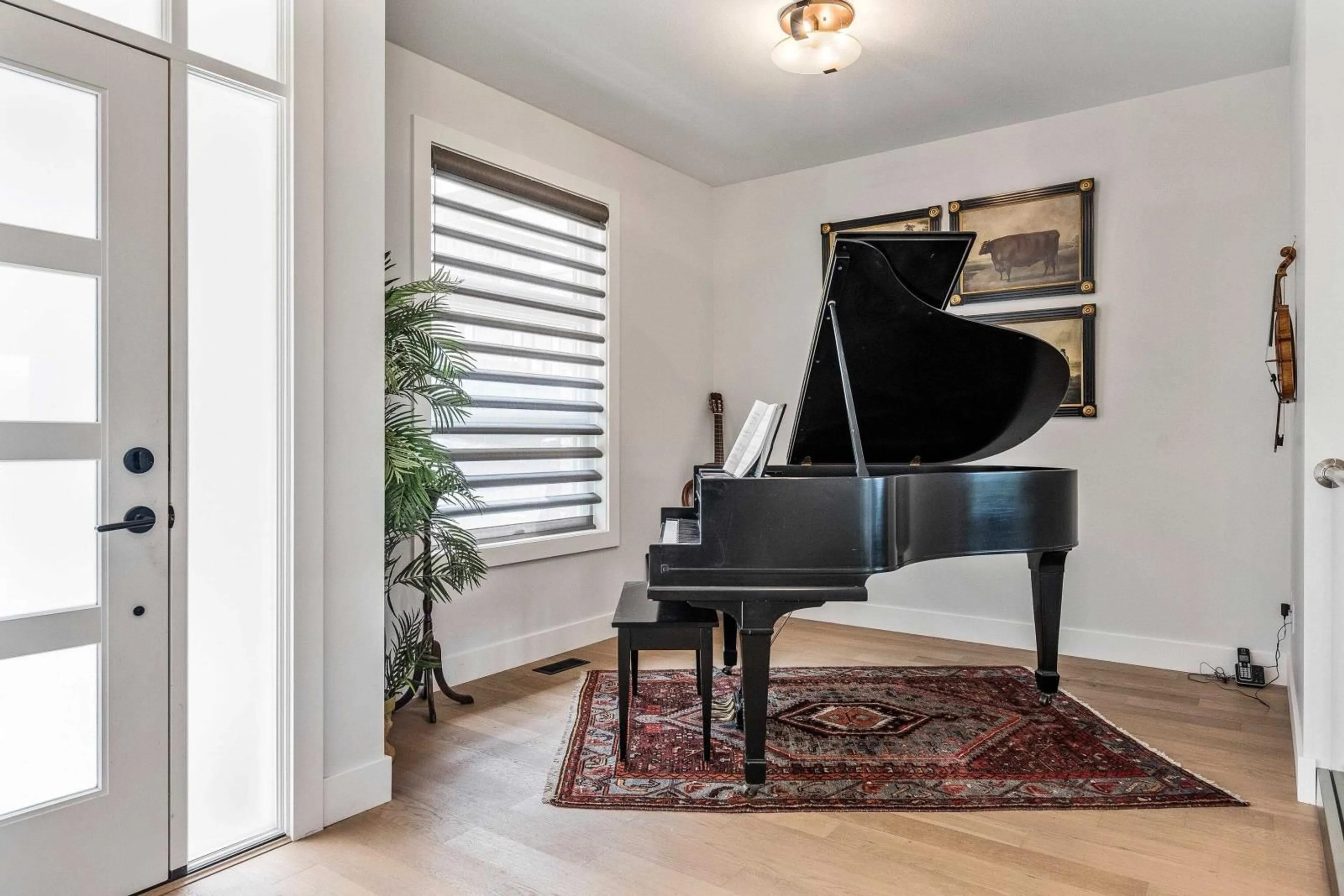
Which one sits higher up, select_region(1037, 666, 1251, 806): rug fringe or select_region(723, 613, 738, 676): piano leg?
select_region(723, 613, 738, 676): piano leg

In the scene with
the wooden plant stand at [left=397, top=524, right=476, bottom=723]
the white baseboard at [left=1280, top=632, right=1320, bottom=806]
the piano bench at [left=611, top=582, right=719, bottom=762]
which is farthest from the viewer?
the wooden plant stand at [left=397, top=524, right=476, bottom=723]

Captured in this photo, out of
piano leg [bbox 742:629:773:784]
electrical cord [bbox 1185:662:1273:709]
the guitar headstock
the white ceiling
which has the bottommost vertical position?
electrical cord [bbox 1185:662:1273:709]

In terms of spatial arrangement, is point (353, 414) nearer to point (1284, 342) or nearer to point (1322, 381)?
point (1322, 381)

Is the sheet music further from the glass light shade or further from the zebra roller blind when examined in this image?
the glass light shade

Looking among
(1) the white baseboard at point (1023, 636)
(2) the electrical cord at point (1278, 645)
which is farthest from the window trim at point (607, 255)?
(2) the electrical cord at point (1278, 645)

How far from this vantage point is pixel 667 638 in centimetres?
255

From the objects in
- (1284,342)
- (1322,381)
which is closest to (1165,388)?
(1284,342)

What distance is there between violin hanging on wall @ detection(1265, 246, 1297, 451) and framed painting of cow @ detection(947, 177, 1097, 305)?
0.87 metres

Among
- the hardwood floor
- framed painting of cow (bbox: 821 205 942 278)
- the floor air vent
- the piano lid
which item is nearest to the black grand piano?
the piano lid

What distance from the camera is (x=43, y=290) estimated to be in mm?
1779

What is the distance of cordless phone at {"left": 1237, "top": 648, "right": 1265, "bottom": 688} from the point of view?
3533 mm

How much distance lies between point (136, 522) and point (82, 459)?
184mm

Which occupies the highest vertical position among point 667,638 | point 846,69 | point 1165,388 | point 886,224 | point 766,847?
point 846,69

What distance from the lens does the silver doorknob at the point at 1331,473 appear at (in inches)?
87.1
